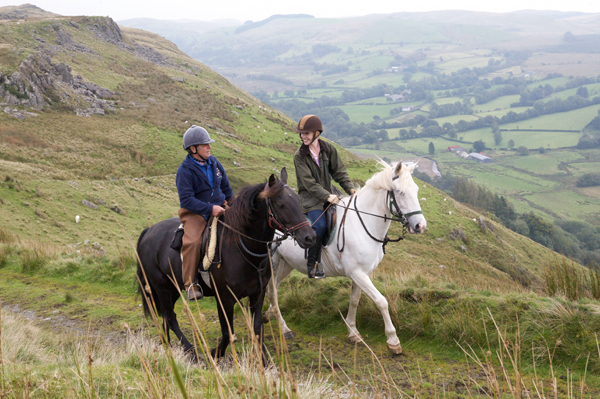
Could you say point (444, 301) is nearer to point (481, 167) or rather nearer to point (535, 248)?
point (535, 248)

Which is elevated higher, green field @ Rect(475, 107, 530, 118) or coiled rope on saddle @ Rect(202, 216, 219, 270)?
coiled rope on saddle @ Rect(202, 216, 219, 270)

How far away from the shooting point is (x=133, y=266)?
10281 millimetres

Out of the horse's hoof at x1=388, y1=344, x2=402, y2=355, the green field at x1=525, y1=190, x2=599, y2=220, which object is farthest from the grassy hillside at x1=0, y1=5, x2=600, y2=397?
the green field at x1=525, y1=190, x2=599, y2=220

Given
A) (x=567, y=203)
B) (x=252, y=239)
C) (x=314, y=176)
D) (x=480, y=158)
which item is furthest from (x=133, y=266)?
(x=480, y=158)

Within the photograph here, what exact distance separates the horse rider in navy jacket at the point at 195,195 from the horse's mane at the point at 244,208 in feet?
0.63

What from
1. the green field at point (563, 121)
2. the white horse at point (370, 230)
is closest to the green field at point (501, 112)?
the green field at point (563, 121)

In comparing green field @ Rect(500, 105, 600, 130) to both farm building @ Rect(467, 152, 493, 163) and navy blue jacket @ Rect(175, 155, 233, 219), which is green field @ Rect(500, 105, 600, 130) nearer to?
farm building @ Rect(467, 152, 493, 163)

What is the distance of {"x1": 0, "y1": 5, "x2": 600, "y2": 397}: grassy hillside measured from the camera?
4.66 metres

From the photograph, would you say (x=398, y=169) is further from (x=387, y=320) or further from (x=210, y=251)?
(x=210, y=251)

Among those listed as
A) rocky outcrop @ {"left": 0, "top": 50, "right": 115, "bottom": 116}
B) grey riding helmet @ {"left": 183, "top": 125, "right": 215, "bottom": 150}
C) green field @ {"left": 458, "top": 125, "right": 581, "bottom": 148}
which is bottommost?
green field @ {"left": 458, "top": 125, "right": 581, "bottom": 148}

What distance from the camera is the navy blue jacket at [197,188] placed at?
18.4 ft

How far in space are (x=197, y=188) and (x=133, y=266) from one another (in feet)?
18.1

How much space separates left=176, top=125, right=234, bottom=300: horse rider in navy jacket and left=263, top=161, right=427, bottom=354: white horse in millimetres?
1304

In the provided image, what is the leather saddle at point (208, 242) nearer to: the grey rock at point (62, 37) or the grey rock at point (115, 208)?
the grey rock at point (115, 208)
